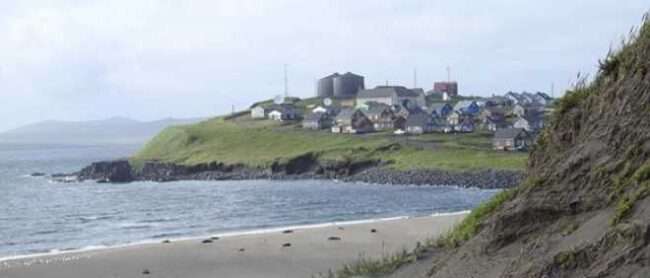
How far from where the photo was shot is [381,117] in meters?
154

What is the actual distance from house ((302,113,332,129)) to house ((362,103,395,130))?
20.7 ft

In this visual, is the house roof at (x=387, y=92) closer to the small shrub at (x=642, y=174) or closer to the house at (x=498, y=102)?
the house at (x=498, y=102)

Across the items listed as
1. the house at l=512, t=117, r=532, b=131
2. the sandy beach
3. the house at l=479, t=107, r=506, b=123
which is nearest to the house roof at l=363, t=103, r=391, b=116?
the house at l=479, t=107, r=506, b=123

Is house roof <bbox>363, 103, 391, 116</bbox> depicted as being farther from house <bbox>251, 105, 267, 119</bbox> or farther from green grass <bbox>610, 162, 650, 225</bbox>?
green grass <bbox>610, 162, 650, 225</bbox>

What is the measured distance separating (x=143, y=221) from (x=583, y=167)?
5211cm

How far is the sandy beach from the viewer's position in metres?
30.2

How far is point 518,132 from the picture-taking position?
115312mm

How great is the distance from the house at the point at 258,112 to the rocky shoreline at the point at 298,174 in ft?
148

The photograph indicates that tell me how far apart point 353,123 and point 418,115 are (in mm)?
11555

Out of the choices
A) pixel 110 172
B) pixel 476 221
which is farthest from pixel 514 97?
pixel 476 221

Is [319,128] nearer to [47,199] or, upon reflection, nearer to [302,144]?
[302,144]

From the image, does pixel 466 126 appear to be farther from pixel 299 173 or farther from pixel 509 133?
pixel 299 173

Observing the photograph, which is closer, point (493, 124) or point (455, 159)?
point (455, 159)

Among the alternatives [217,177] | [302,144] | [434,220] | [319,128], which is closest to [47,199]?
[217,177]
